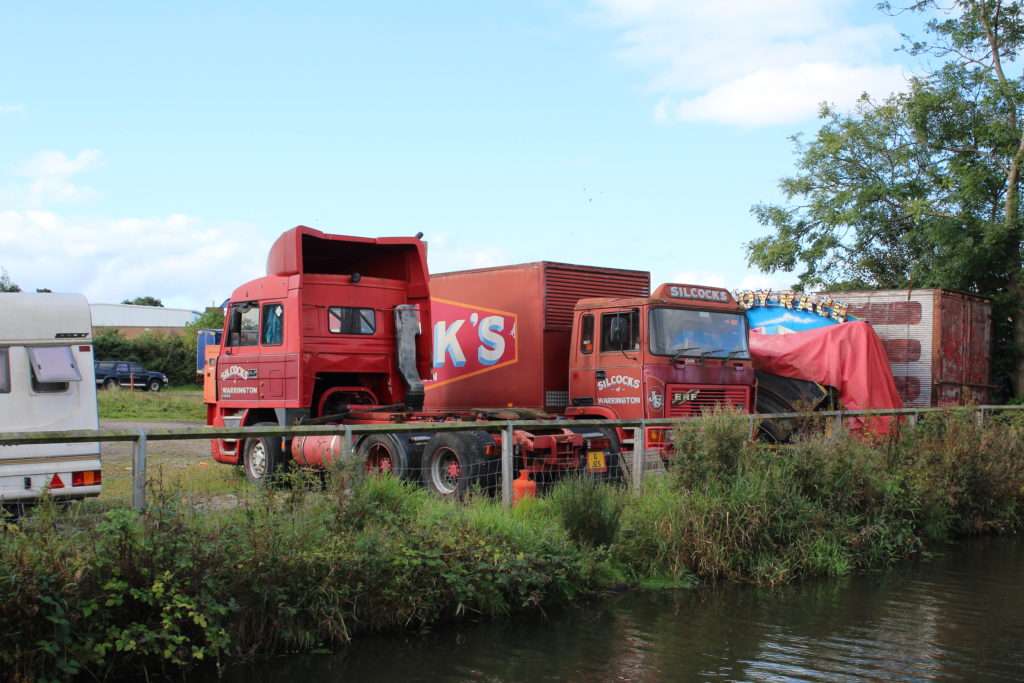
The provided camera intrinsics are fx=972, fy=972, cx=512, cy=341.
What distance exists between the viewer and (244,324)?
48.8 ft

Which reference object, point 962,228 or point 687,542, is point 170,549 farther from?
point 962,228

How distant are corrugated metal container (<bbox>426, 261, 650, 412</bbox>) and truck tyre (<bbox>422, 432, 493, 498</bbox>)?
9.96 ft

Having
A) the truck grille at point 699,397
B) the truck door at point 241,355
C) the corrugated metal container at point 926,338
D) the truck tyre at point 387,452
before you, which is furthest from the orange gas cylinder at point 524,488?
the corrugated metal container at point 926,338

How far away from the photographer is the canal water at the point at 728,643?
6293mm

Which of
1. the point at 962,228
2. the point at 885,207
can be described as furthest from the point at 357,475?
the point at 885,207

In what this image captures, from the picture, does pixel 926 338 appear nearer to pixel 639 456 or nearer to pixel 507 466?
pixel 639 456

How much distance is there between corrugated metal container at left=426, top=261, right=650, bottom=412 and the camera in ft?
46.9

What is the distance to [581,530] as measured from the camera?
8602 mm

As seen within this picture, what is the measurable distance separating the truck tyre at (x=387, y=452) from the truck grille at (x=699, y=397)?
3658 mm

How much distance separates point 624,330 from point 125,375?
142 feet

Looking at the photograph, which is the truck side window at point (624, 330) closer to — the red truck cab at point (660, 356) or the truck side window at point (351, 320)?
the red truck cab at point (660, 356)

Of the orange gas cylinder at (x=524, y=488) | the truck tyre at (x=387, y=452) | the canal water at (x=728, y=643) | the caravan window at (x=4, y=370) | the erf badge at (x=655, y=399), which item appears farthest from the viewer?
the erf badge at (x=655, y=399)

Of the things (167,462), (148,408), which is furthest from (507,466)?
(148,408)

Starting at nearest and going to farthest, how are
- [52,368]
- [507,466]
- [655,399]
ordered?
1. [507,466]
2. [52,368]
3. [655,399]
